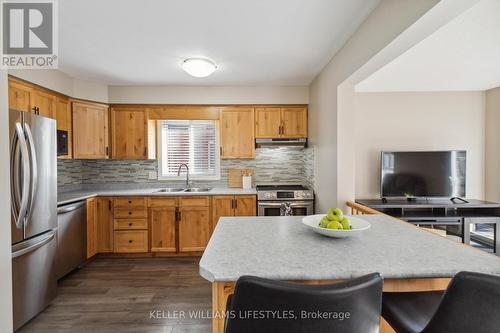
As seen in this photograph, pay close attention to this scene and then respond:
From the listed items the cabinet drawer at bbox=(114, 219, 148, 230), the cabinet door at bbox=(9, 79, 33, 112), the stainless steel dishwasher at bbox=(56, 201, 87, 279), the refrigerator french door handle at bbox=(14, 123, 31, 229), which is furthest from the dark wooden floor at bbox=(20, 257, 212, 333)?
the cabinet door at bbox=(9, 79, 33, 112)

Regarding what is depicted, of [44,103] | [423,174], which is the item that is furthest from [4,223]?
[423,174]

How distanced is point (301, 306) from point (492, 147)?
4.51 metres

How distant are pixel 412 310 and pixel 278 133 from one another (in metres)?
2.93

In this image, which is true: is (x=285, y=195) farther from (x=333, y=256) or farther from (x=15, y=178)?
(x=15, y=178)

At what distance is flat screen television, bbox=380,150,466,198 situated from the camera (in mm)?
3293

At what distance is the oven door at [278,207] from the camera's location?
3309 mm

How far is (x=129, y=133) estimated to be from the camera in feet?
11.8

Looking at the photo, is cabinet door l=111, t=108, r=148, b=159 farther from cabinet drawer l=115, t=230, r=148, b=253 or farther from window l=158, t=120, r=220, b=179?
cabinet drawer l=115, t=230, r=148, b=253

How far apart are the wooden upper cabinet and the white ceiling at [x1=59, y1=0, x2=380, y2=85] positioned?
622 millimetres

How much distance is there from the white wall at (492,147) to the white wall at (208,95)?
271cm

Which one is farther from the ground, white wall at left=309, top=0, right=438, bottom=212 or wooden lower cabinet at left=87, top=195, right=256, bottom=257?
white wall at left=309, top=0, right=438, bottom=212

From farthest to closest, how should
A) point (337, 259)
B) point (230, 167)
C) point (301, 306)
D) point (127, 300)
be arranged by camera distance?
point (230, 167), point (127, 300), point (337, 259), point (301, 306)

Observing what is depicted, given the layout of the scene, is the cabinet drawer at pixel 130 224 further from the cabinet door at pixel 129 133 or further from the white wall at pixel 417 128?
the white wall at pixel 417 128

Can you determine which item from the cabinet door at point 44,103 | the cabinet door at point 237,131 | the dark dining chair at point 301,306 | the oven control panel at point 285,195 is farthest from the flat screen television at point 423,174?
the cabinet door at point 44,103
